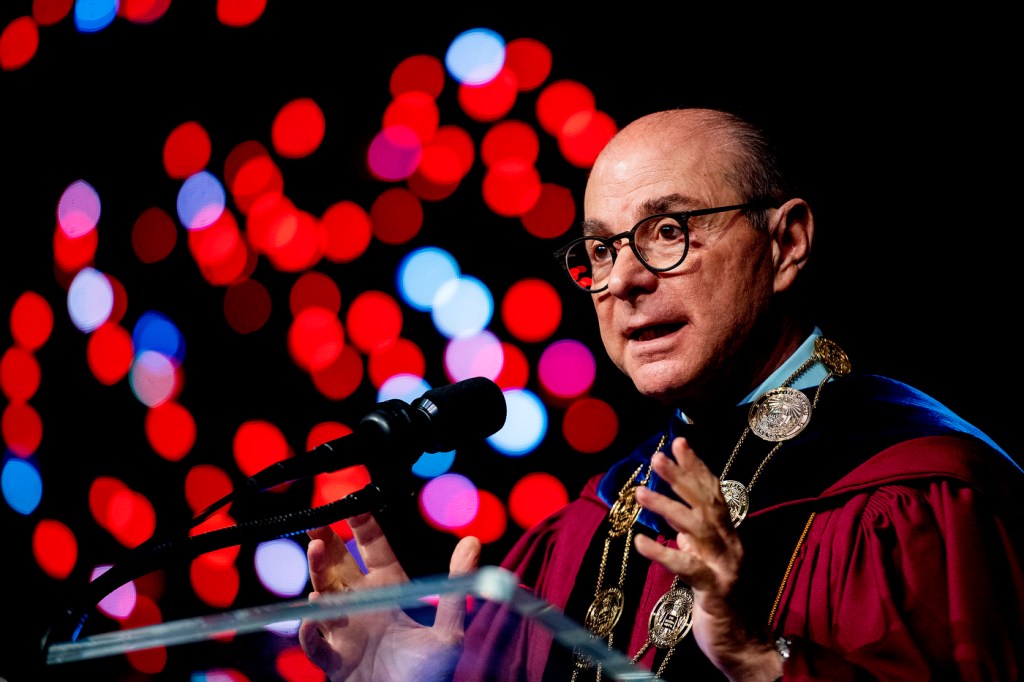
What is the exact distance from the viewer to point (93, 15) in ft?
11.1

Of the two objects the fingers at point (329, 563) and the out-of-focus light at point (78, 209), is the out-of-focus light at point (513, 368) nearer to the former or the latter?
the out-of-focus light at point (78, 209)

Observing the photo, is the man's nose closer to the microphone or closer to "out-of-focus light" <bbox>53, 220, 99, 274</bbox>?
the microphone

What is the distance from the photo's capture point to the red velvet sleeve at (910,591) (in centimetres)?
125

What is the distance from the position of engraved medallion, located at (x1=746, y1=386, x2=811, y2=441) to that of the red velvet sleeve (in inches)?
9.5

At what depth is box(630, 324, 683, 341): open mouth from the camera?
1791 millimetres

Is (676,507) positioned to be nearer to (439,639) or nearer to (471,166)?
(439,639)

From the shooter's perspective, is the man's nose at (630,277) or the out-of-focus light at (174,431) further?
the out-of-focus light at (174,431)

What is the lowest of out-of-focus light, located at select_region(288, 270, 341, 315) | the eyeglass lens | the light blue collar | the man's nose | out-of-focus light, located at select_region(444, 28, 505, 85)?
the light blue collar

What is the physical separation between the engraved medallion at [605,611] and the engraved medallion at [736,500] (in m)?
0.31

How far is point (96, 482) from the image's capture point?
363 centimetres

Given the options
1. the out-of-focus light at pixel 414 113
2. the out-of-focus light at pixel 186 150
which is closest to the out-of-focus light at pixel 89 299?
the out-of-focus light at pixel 186 150

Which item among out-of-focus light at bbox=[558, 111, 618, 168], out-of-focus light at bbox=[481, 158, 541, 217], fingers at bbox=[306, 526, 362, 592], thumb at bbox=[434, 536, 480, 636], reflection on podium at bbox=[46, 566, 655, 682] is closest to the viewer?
reflection on podium at bbox=[46, 566, 655, 682]

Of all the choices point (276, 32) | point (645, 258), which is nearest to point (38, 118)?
point (276, 32)

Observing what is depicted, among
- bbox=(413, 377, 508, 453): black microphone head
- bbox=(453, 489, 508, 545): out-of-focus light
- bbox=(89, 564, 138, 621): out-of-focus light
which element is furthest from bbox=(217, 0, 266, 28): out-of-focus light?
bbox=(413, 377, 508, 453): black microphone head
